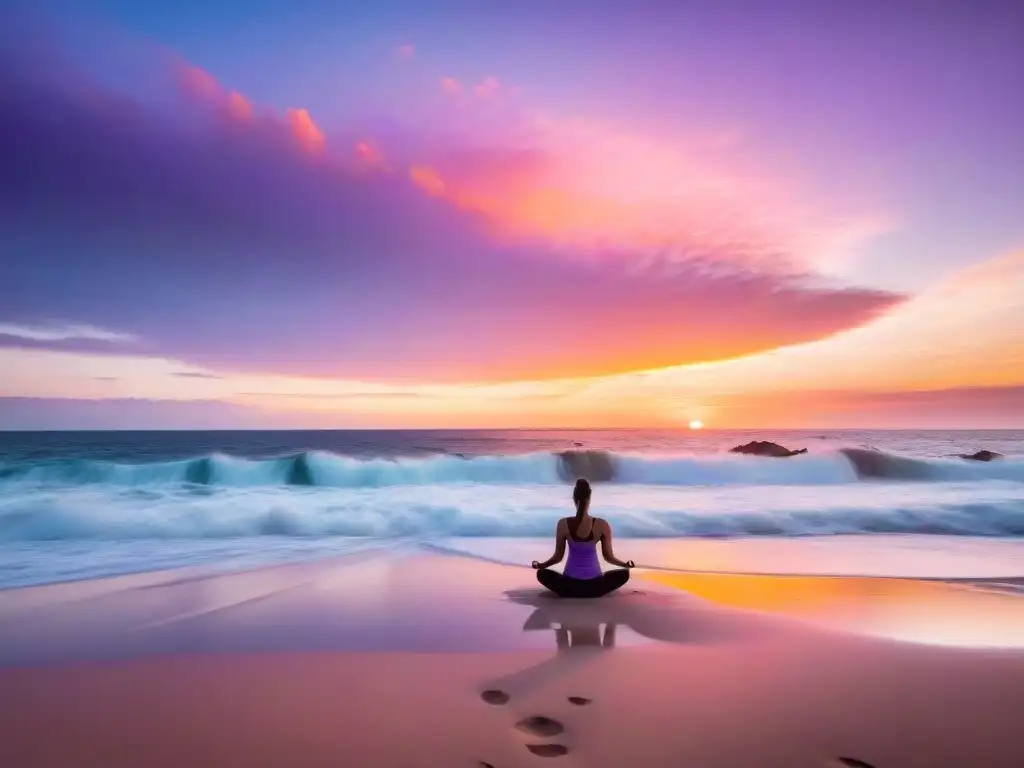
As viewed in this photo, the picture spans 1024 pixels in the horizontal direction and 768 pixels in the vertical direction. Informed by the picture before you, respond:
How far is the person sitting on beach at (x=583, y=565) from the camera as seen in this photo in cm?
674

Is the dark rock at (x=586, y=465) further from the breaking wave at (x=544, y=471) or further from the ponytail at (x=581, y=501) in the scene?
the ponytail at (x=581, y=501)

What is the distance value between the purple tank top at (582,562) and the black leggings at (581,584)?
2.2 inches

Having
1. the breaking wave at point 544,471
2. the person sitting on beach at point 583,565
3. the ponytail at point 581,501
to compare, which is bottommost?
the breaking wave at point 544,471

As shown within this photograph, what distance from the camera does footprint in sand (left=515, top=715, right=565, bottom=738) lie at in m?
3.50

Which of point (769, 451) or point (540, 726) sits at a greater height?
point (769, 451)

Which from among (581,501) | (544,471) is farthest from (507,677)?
(544,471)

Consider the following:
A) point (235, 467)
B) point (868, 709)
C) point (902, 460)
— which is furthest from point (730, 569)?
point (235, 467)

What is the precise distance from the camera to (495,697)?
4043mm

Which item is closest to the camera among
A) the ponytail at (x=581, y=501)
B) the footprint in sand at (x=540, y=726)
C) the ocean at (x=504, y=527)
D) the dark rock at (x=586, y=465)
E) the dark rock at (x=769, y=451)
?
the footprint in sand at (x=540, y=726)

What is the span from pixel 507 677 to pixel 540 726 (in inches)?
33.9

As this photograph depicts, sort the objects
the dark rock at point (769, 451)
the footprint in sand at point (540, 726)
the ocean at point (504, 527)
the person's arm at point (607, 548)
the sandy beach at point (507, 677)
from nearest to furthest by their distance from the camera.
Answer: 1. the sandy beach at point (507, 677)
2. the footprint in sand at point (540, 726)
3. the person's arm at point (607, 548)
4. the ocean at point (504, 527)
5. the dark rock at point (769, 451)

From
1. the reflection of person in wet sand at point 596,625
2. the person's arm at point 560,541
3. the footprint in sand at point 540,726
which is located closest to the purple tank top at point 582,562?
the person's arm at point 560,541

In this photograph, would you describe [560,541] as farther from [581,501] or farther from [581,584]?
[581,501]

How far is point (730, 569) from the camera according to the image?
8883 mm
